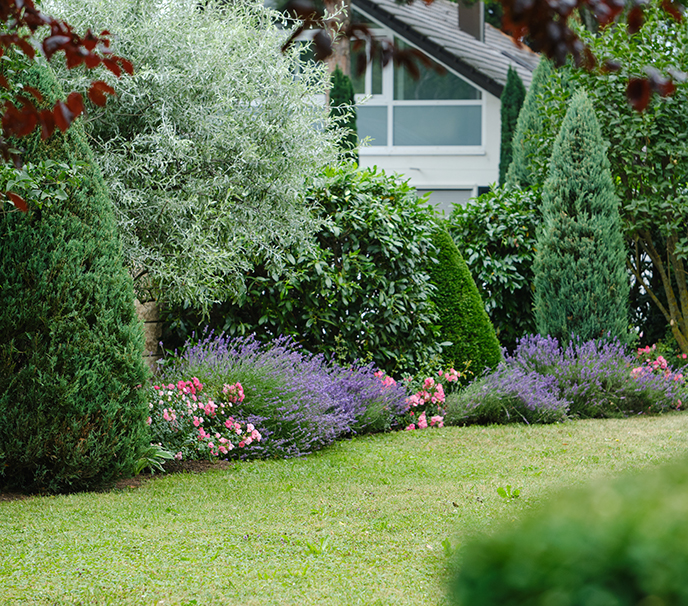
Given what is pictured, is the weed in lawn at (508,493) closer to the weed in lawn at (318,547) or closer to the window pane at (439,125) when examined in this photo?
the weed in lawn at (318,547)

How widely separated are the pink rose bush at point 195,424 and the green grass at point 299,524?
0.30 meters

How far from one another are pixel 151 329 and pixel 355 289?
2172mm

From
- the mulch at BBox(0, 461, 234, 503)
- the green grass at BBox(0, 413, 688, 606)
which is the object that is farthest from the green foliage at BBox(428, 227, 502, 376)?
the mulch at BBox(0, 461, 234, 503)

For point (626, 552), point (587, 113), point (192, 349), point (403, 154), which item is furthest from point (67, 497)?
point (403, 154)

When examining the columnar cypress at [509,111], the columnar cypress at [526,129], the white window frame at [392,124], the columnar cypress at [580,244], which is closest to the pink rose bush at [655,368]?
the columnar cypress at [580,244]

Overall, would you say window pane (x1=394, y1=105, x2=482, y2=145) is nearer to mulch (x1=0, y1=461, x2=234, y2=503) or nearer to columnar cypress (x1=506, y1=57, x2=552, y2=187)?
columnar cypress (x1=506, y1=57, x2=552, y2=187)

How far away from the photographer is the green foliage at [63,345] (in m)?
4.79

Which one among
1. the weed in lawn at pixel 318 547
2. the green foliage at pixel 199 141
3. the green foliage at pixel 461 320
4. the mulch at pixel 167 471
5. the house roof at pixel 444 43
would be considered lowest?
the mulch at pixel 167 471

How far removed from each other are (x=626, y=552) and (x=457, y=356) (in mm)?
7651

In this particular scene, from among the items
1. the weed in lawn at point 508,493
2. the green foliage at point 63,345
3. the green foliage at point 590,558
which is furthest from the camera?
the green foliage at point 63,345

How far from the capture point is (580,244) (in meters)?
9.22

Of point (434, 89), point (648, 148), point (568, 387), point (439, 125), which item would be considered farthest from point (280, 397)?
point (434, 89)

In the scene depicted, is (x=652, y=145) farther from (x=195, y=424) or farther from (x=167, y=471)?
(x=167, y=471)

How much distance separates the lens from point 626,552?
0.95m
